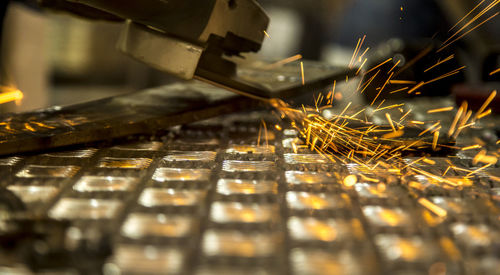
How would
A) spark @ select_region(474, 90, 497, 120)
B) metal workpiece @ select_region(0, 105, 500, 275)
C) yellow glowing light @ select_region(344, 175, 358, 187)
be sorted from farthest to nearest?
spark @ select_region(474, 90, 497, 120), yellow glowing light @ select_region(344, 175, 358, 187), metal workpiece @ select_region(0, 105, 500, 275)

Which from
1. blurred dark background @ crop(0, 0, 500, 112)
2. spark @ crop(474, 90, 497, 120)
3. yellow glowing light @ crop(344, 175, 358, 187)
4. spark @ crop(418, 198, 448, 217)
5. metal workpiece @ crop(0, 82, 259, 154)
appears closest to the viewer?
spark @ crop(418, 198, 448, 217)

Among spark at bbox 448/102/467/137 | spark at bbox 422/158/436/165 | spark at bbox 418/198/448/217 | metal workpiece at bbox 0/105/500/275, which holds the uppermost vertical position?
spark at bbox 448/102/467/137

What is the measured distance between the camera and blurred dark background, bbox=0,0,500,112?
7.88ft

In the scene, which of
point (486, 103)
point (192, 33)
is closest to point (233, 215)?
point (192, 33)

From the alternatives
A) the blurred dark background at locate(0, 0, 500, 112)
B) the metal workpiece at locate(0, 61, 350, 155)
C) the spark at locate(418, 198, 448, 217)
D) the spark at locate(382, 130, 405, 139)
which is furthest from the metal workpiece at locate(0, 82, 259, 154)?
the blurred dark background at locate(0, 0, 500, 112)

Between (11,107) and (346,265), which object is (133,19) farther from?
(11,107)

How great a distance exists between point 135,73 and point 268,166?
161 inches

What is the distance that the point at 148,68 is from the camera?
4.87 metres

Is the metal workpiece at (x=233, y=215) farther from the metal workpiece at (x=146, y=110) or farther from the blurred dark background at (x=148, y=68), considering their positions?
the blurred dark background at (x=148, y=68)

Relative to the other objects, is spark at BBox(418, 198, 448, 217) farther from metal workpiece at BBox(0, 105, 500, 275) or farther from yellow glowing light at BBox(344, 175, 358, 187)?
yellow glowing light at BBox(344, 175, 358, 187)

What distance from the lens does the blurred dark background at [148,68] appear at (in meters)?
2.40

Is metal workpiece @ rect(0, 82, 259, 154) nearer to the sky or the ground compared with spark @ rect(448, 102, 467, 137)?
nearer to the ground

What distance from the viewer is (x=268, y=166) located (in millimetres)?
991

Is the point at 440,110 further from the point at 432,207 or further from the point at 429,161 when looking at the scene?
the point at 432,207
